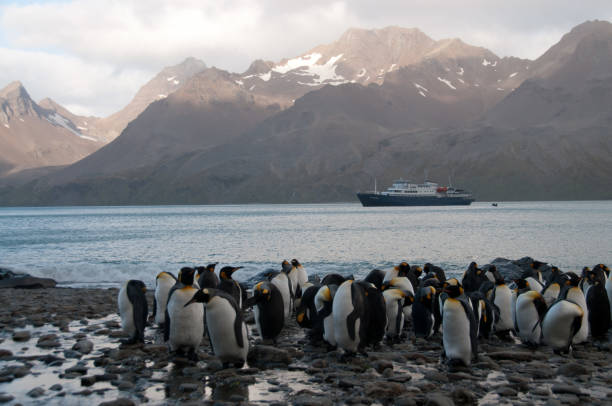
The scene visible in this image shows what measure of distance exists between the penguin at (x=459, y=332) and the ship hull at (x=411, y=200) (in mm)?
134748

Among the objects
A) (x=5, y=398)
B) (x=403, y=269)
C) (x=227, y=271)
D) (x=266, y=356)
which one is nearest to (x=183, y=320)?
(x=266, y=356)

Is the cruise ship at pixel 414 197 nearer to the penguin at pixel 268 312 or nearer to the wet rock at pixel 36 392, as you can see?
the penguin at pixel 268 312

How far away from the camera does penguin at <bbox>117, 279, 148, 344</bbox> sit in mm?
9266

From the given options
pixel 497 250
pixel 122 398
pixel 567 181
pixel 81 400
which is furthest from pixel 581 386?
pixel 567 181

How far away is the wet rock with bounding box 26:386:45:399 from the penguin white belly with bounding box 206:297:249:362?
218 centimetres

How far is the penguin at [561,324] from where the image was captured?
8.70 metres

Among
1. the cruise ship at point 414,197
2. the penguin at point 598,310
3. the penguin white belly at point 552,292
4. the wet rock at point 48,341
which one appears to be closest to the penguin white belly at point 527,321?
the penguin white belly at point 552,292

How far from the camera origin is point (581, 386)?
706 centimetres

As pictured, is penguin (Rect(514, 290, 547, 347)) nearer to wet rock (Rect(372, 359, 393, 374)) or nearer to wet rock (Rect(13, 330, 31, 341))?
wet rock (Rect(372, 359, 393, 374))

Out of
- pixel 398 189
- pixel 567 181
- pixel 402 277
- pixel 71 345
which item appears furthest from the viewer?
pixel 567 181

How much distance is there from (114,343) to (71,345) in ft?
2.14

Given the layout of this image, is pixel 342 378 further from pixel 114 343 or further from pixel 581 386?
pixel 114 343

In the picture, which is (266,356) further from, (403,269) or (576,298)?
(576,298)

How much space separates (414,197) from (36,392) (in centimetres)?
14005
